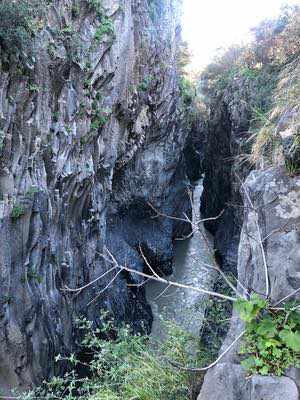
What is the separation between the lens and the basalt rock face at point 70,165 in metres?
6.55

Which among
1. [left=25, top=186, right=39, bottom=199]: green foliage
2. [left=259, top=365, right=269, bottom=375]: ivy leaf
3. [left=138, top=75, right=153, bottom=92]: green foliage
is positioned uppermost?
[left=138, top=75, right=153, bottom=92]: green foliage

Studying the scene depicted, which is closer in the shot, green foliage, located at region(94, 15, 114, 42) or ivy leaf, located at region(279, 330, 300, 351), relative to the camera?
ivy leaf, located at region(279, 330, 300, 351)

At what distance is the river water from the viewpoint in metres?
10.3

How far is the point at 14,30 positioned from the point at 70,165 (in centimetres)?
301

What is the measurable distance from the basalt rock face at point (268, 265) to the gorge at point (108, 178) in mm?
15

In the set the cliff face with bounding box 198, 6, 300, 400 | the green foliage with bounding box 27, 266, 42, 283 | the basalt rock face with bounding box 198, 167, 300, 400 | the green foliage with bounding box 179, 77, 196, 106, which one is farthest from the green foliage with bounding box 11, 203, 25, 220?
the green foliage with bounding box 179, 77, 196, 106

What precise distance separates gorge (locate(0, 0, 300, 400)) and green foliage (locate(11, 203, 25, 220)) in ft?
0.08

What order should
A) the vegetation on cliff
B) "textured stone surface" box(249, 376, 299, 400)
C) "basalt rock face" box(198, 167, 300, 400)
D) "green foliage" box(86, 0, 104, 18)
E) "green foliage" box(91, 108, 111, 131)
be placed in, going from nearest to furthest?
"textured stone surface" box(249, 376, 299, 400), "basalt rock face" box(198, 167, 300, 400), the vegetation on cliff, "green foliage" box(86, 0, 104, 18), "green foliage" box(91, 108, 111, 131)

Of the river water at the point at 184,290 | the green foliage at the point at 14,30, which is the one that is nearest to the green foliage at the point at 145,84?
the river water at the point at 184,290

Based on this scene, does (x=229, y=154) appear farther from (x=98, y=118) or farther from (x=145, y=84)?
(x=98, y=118)

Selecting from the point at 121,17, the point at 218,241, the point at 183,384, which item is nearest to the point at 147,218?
the point at 218,241

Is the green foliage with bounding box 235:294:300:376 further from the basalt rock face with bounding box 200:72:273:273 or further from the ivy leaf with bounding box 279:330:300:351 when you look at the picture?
the basalt rock face with bounding box 200:72:273:273

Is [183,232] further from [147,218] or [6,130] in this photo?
[6,130]

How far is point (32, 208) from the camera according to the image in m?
7.04
